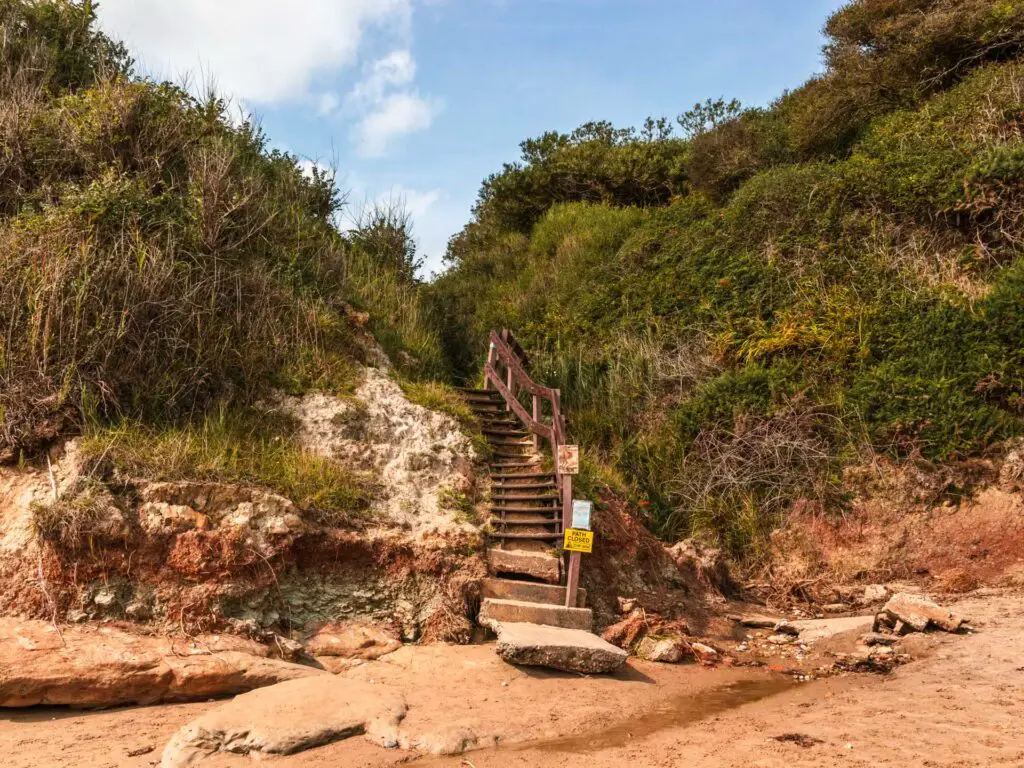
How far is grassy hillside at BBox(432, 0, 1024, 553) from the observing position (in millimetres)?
10562

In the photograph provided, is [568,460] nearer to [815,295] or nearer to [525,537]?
[525,537]

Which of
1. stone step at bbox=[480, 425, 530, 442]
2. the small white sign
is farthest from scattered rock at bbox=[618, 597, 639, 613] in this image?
stone step at bbox=[480, 425, 530, 442]

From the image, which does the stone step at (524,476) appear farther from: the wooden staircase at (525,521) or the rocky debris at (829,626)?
the rocky debris at (829,626)

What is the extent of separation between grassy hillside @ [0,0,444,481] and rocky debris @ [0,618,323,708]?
7.00ft

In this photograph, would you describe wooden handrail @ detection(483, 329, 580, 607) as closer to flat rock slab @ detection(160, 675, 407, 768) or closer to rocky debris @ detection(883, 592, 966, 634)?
flat rock slab @ detection(160, 675, 407, 768)

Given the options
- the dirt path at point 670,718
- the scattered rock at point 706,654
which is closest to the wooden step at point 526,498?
the dirt path at point 670,718

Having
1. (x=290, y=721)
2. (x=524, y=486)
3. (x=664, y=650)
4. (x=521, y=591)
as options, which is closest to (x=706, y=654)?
(x=664, y=650)

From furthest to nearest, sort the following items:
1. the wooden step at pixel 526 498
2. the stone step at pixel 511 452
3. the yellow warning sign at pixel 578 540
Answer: the stone step at pixel 511 452, the wooden step at pixel 526 498, the yellow warning sign at pixel 578 540

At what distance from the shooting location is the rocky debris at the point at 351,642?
6.98m

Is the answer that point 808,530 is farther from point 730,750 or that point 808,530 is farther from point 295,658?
point 295,658

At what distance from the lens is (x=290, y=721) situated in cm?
529

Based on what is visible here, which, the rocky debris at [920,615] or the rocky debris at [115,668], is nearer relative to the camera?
the rocky debris at [115,668]

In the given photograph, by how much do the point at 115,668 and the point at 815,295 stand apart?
A: 36.3 feet

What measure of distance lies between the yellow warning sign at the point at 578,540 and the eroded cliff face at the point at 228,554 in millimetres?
1011
